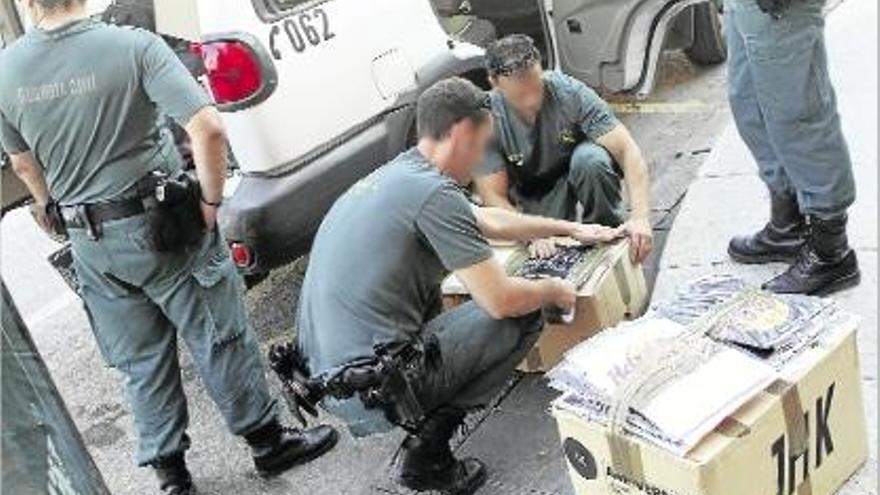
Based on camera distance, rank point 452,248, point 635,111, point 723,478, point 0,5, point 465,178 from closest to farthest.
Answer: point 723,478 < point 452,248 < point 465,178 < point 0,5 < point 635,111

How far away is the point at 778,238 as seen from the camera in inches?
156

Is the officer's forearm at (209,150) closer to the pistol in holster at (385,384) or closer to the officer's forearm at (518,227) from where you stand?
the pistol in holster at (385,384)

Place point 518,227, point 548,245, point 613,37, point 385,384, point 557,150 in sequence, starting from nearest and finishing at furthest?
1. point 385,384
2. point 518,227
3. point 548,245
4. point 557,150
5. point 613,37

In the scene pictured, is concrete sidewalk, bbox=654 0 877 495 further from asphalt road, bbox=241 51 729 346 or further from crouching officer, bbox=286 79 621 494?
Answer: crouching officer, bbox=286 79 621 494

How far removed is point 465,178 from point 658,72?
11.6 feet

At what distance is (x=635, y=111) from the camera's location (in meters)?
6.07

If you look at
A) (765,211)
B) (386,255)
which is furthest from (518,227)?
(765,211)

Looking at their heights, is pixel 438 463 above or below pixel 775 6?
below

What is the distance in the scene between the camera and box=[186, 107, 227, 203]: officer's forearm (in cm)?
329

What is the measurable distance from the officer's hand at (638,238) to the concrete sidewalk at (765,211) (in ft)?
0.61

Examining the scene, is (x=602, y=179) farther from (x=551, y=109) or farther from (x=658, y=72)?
(x=658, y=72)

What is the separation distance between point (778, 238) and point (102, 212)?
2266mm

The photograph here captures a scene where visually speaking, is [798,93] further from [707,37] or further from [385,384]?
[707,37]

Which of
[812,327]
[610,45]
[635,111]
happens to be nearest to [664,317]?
[812,327]
